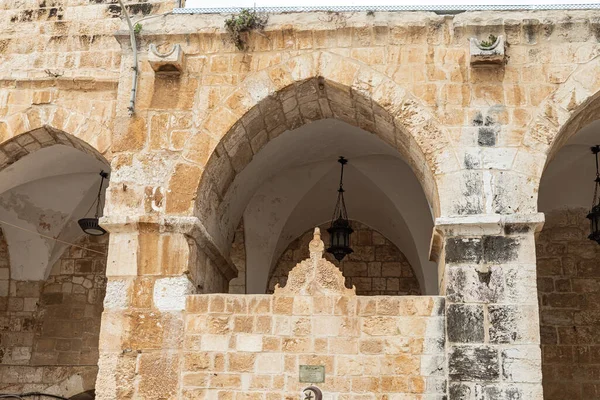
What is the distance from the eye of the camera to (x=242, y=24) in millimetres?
6562

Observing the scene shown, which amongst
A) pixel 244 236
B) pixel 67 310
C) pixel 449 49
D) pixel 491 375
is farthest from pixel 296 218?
pixel 491 375

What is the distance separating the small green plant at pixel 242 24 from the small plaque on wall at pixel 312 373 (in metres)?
2.72

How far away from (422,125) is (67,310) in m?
5.04

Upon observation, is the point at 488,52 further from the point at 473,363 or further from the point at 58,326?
the point at 58,326

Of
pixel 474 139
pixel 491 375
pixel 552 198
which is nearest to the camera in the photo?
pixel 491 375

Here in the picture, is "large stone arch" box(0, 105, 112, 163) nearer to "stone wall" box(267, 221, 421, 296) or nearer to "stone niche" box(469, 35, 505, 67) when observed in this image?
"stone niche" box(469, 35, 505, 67)

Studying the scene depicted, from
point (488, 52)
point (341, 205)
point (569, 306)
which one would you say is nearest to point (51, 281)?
point (341, 205)

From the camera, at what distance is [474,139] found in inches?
242

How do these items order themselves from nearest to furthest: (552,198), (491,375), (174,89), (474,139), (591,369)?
(491,375) → (474,139) → (174,89) → (591,369) → (552,198)

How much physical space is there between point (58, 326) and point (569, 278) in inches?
229

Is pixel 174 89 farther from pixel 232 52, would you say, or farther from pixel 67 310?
pixel 67 310

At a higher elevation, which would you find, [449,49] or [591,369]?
[449,49]

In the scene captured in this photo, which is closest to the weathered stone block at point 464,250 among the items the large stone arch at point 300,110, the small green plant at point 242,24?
the large stone arch at point 300,110

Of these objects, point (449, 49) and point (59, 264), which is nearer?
point (449, 49)
